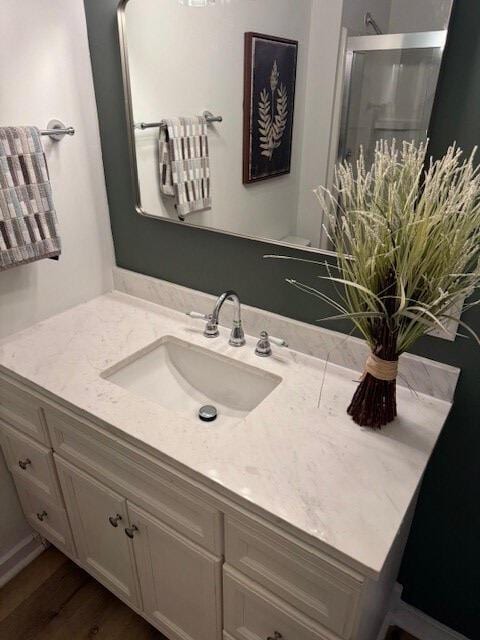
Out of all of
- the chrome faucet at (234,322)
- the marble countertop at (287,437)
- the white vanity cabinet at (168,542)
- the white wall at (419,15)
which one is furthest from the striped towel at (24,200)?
the white wall at (419,15)

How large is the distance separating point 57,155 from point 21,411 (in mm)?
796

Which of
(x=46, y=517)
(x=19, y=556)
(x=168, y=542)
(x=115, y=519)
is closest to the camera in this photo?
(x=168, y=542)

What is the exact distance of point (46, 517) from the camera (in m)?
1.57

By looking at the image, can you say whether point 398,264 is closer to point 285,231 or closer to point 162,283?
point 285,231

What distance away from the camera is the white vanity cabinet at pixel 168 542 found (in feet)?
2.94

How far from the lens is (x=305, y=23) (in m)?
1.07

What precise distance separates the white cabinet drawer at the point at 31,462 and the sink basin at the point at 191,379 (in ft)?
1.11

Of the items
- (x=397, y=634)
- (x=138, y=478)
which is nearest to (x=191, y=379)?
(x=138, y=478)

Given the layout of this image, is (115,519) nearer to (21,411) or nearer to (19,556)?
(21,411)

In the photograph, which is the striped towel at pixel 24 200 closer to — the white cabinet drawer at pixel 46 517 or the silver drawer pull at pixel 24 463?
the silver drawer pull at pixel 24 463

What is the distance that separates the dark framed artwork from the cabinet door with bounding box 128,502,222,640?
0.97 m

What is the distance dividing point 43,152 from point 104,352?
0.60m

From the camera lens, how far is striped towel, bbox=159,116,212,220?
1349 millimetres

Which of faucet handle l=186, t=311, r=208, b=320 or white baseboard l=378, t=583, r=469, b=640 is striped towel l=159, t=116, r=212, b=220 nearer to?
faucet handle l=186, t=311, r=208, b=320
